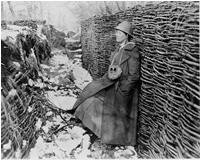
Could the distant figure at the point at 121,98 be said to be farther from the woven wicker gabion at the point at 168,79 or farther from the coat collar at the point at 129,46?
the woven wicker gabion at the point at 168,79

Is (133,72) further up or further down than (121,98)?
further up

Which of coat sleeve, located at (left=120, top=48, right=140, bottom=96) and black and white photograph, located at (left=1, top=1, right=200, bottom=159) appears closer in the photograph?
black and white photograph, located at (left=1, top=1, right=200, bottom=159)

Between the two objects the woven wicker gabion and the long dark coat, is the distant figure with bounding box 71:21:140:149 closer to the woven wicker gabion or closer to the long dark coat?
the long dark coat

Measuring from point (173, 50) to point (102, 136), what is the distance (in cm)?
163

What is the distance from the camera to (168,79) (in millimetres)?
2234

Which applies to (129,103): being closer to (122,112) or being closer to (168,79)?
(122,112)

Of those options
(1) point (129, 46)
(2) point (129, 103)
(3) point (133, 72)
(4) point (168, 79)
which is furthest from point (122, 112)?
(4) point (168, 79)

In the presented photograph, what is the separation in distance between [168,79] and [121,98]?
96cm

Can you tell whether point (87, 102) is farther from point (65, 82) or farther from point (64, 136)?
point (65, 82)

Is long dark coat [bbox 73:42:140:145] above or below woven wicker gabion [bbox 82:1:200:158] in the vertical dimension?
below

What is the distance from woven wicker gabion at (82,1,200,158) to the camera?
6.05ft

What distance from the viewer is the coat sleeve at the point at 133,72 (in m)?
2.92

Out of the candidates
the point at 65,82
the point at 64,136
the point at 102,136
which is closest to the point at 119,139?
the point at 102,136

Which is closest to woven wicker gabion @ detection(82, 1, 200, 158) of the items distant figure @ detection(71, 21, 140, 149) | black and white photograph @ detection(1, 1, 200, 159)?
black and white photograph @ detection(1, 1, 200, 159)
